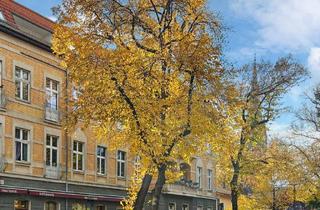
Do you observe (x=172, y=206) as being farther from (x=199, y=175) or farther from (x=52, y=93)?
(x=52, y=93)

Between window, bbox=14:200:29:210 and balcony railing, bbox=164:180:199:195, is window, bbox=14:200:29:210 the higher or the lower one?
the lower one

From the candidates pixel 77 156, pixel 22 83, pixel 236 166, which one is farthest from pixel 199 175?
pixel 22 83

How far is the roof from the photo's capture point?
32519 mm

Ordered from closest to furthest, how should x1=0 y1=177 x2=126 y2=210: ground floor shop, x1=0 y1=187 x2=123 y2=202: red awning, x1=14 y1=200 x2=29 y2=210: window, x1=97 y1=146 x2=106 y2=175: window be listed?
x1=0 y1=187 x2=123 y2=202: red awning < x1=0 y1=177 x2=126 y2=210: ground floor shop < x1=14 y1=200 x2=29 y2=210: window < x1=97 y1=146 x2=106 y2=175: window

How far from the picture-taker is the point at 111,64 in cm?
2277

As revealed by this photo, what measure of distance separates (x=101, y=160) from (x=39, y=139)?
24.8 feet

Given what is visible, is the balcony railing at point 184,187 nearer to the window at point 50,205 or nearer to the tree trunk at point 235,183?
the tree trunk at point 235,183

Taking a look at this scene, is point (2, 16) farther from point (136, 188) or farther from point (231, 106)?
point (231, 106)

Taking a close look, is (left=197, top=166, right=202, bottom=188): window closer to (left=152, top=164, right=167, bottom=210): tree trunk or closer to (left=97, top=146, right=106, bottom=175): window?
(left=97, top=146, right=106, bottom=175): window

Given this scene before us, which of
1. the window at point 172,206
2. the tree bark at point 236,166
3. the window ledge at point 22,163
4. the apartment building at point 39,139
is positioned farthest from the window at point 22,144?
the window at point 172,206

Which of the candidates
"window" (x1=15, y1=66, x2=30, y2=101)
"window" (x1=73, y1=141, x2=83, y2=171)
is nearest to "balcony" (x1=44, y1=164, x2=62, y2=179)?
"window" (x1=73, y1=141, x2=83, y2=171)

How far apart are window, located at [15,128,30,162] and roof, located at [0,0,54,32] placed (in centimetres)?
568

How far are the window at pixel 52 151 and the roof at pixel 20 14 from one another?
6641 mm

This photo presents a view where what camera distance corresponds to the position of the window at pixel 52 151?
114 ft
